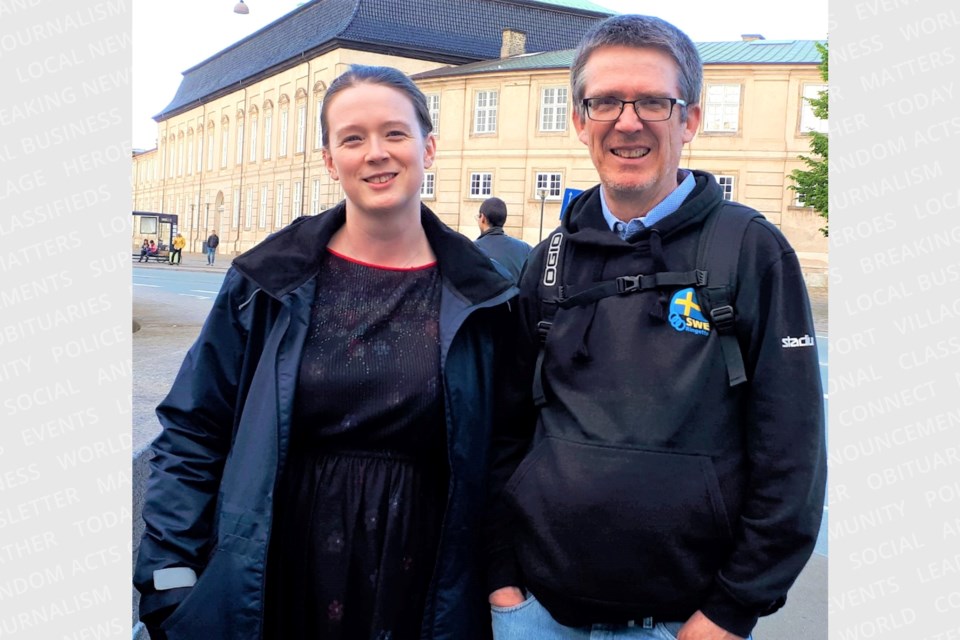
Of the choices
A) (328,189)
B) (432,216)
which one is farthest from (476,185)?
(432,216)

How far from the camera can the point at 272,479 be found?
2377mm

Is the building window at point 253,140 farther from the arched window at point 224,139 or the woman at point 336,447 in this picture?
the woman at point 336,447

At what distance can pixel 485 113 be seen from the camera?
4775 cm

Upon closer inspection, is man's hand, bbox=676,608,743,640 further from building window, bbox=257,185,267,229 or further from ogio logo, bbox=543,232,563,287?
building window, bbox=257,185,267,229

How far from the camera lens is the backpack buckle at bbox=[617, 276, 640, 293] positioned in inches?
84.0

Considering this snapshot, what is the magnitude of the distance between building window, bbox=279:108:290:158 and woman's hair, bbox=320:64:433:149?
5940 centimetres

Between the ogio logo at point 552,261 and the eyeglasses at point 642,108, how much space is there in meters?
0.34

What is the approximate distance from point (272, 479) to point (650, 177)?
4.03 ft

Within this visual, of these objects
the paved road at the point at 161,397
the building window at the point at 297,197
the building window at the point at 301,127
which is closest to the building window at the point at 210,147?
the building window at the point at 301,127

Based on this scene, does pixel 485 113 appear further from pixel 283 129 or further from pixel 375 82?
pixel 375 82

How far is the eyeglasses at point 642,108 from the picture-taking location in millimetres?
2213

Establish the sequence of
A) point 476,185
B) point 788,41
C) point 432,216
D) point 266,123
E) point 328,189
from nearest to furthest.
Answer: point 432,216
point 788,41
point 476,185
point 328,189
point 266,123

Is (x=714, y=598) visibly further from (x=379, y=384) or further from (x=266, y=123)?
(x=266, y=123)

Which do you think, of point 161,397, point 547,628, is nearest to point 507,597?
point 547,628
